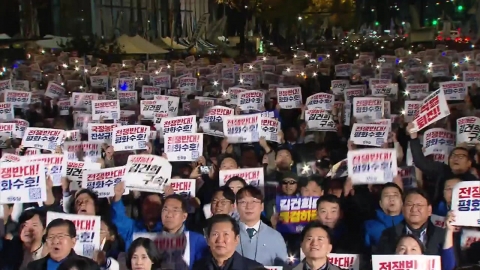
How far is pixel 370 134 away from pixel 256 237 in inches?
144

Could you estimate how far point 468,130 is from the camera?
884cm

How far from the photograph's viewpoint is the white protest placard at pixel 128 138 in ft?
30.2

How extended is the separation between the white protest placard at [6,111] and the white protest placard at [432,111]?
22.0ft

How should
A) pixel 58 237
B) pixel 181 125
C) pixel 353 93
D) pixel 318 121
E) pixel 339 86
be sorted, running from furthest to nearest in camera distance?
pixel 339 86 < pixel 353 93 < pixel 318 121 < pixel 181 125 < pixel 58 237

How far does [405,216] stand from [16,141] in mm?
5991

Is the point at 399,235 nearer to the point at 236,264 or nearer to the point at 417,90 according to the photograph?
the point at 236,264

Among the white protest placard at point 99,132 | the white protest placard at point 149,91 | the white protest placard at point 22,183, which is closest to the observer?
the white protest placard at point 22,183

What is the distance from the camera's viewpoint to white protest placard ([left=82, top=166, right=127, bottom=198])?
24.0ft

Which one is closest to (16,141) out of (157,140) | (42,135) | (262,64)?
(42,135)

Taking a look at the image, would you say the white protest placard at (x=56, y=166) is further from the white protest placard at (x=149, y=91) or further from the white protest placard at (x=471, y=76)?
the white protest placard at (x=471, y=76)

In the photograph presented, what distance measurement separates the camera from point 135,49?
111ft

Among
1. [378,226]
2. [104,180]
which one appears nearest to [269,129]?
[104,180]

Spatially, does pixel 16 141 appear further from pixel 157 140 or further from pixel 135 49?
pixel 135 49

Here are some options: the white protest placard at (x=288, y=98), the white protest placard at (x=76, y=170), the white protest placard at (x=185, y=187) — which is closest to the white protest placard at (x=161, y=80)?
the white protest placard at (x=288, y=98)
